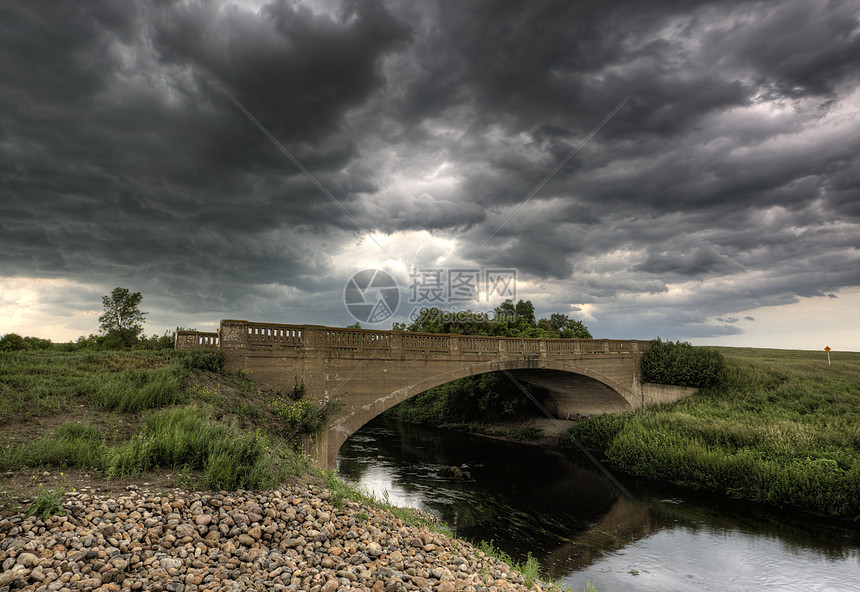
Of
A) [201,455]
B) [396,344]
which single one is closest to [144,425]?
[201,455]

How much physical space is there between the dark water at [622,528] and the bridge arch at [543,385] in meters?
3.60

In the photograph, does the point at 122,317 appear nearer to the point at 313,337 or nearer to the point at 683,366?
the point at 313,337

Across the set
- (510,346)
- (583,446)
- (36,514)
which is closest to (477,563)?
(36,514)

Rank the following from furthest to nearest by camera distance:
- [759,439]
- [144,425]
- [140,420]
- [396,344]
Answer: [759,439]
[396,344]
[140,420]
[144,425]

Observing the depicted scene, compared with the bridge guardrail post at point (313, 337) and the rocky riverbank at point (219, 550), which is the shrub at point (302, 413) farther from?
the rocky riverbank at point (219, 550)

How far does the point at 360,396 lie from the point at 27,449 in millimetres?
9847

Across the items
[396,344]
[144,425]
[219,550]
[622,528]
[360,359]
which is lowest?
[622,528]

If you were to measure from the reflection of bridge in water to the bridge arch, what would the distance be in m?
0.04

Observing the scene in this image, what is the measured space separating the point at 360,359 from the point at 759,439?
57.5ft

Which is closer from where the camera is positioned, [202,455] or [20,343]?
[202,455]

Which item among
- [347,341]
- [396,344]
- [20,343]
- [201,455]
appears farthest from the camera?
[20,343]

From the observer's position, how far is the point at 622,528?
14406 mm

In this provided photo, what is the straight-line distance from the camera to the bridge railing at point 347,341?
532 inches

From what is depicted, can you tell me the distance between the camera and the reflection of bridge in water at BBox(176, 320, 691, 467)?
535 inches
